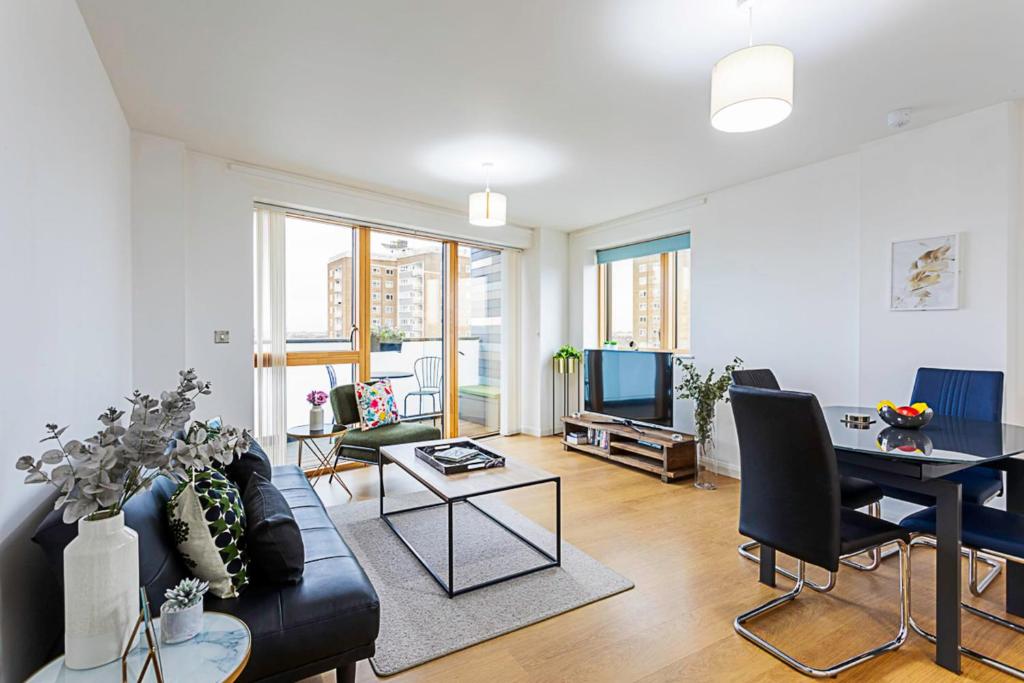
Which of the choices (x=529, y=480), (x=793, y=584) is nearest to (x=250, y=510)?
(x=529, y=480)

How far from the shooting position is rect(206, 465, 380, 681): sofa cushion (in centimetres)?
140

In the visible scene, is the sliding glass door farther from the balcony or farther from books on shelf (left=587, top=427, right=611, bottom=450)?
books on shelf (left=587, top=427, right=611, bottom=450)

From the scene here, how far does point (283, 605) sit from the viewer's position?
1498 mm

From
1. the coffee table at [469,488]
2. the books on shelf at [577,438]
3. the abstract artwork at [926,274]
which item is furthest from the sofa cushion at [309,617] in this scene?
the books on shelf at [577,438]

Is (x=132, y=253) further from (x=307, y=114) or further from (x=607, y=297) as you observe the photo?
(x=607, y=297)

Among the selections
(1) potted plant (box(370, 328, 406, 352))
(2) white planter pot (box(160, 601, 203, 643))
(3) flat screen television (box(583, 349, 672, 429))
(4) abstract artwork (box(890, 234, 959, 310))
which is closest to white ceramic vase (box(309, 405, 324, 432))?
(1) potted plant (box(370, 328, 406, 352))

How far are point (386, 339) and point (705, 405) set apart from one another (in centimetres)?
300

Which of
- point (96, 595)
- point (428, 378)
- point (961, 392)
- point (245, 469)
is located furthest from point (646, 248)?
point (96, 595)

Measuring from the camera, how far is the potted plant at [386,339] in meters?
4.71

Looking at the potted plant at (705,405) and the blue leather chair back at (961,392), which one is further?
the potted plant at (705,405)

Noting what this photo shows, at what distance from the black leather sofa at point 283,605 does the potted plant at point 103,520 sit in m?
0.22

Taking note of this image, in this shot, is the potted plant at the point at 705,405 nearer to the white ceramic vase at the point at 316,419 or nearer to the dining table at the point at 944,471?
the dining table at the point at 944,471

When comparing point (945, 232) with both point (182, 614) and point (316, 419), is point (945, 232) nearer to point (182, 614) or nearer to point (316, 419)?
point (182, 614)

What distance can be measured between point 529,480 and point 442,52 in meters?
2.16
